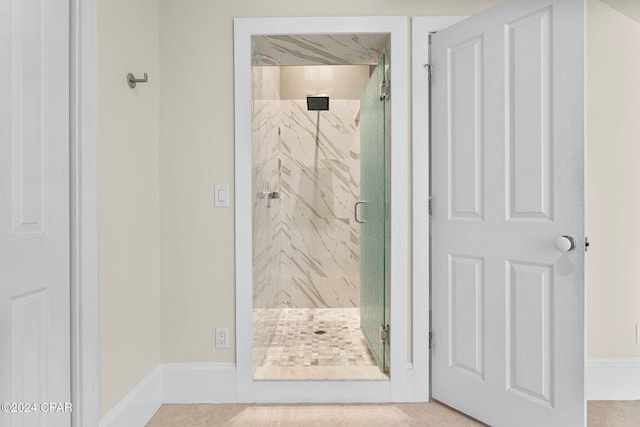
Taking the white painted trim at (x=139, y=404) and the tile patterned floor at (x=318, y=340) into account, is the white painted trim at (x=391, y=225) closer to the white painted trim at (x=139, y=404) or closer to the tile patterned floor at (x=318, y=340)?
the tile patterned floor at (x=318, y=340)

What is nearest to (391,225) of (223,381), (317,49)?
(317,49)

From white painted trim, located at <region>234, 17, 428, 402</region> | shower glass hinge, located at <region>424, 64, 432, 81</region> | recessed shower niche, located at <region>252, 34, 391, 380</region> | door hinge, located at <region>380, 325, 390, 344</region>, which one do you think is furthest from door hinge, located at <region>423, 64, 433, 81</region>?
door hinge, located at <region>380, 325, 390, 344</region>

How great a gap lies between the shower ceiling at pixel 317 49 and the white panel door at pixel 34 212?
1.12 meters

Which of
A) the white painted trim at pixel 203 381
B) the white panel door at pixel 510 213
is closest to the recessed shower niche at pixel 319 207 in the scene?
the white painted trim at pixel 203 381

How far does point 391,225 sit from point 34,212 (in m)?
1.61

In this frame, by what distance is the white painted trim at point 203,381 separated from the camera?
88.4 inches

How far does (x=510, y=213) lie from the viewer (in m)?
1.92

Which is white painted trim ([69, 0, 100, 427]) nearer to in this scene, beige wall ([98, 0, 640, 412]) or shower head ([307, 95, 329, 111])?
beige wall ([98, 0, 640, 412])

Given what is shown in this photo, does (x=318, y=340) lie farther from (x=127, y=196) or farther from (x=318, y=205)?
(x=127, y=196)

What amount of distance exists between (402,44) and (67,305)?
1978mm

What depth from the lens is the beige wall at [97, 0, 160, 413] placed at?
169 cm

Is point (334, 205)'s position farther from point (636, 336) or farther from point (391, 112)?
point (636, 336)

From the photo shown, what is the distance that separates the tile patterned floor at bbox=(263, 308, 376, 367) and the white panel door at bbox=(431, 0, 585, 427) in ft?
2.34

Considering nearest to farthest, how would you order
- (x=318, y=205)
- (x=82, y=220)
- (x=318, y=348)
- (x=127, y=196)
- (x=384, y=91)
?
1. (x=82, y=220)
2. (x=127, y=196)
3. (x=384, y=91)
4. (x=318, y=348)
5. (x=318, y=205)
